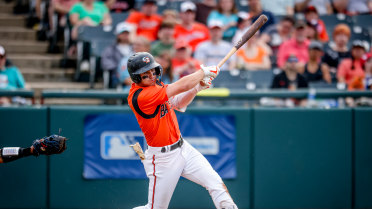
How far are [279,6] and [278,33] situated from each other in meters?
1.19

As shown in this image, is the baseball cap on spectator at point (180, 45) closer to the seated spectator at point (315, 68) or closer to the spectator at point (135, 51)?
the spectator at point (135, 51)

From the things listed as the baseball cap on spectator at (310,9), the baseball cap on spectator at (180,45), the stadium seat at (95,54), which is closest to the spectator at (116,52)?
the stadium seat at (95,54)

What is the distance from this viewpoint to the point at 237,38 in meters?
8.17

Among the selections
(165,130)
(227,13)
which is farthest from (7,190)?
(227,13)

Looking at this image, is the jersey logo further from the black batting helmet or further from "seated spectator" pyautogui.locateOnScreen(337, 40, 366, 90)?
"seated spectator" pyautogui.locateOnScreen(337, 40, 366, 90)

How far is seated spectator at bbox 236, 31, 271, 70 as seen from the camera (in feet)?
25.8

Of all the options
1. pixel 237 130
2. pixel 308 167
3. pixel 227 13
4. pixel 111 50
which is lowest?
pixel 308 167

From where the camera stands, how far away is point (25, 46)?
30.1 feet

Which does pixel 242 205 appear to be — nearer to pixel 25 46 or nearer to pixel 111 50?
pixel 111 50

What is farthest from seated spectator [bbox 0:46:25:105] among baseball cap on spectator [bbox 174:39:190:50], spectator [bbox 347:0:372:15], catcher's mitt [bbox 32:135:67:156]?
spectator [bbox 347:0:372:15]

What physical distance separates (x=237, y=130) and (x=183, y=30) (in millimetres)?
3007

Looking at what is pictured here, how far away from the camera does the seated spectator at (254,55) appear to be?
787 cm

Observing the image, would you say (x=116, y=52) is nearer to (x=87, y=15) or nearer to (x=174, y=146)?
(x=87, y=15)

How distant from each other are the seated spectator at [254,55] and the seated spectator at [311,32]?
109 cm
